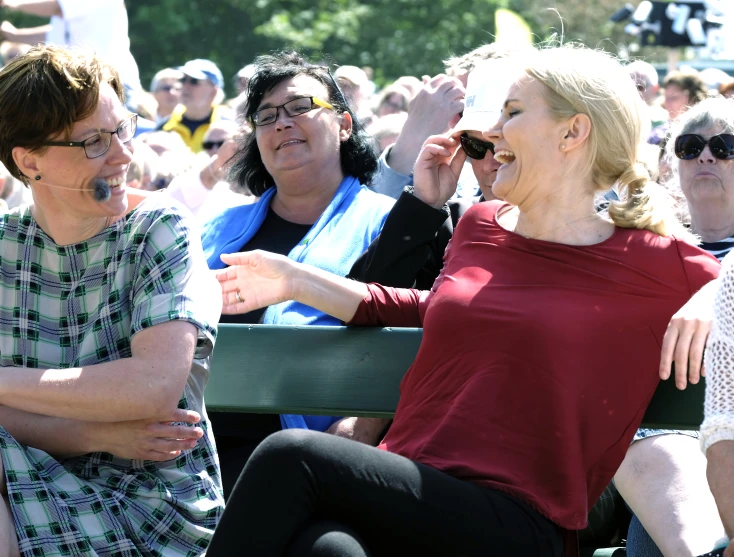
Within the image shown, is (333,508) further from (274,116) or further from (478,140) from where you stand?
(274,116)

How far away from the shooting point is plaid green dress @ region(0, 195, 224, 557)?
98.7 inches

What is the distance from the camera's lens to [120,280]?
2.70 metres

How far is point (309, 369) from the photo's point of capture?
3154 mm

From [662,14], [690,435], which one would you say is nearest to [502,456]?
[690,435]

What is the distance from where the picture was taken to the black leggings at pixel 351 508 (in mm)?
2244

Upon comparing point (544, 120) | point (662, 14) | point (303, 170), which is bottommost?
point (662, 14)

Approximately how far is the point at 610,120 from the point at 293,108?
1661 millimetres

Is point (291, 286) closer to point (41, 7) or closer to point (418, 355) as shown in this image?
point (418, 355)

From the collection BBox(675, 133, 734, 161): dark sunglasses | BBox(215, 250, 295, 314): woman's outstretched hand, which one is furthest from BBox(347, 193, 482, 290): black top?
BBox(675, 133, 734, 161): dark sunglasses

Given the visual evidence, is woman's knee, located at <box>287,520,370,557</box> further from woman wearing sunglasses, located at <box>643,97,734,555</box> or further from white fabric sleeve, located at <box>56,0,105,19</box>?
white fabric sleeve, located at <box>56,0,105,19</box>

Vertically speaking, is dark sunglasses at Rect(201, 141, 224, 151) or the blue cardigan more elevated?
the blue cardigan

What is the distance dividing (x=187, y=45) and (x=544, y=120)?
995 inches


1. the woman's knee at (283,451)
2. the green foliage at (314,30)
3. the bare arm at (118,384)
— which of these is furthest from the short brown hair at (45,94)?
the green foliage at (314,30)

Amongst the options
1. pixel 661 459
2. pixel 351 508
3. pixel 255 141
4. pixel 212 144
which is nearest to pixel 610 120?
pixel 661 459
